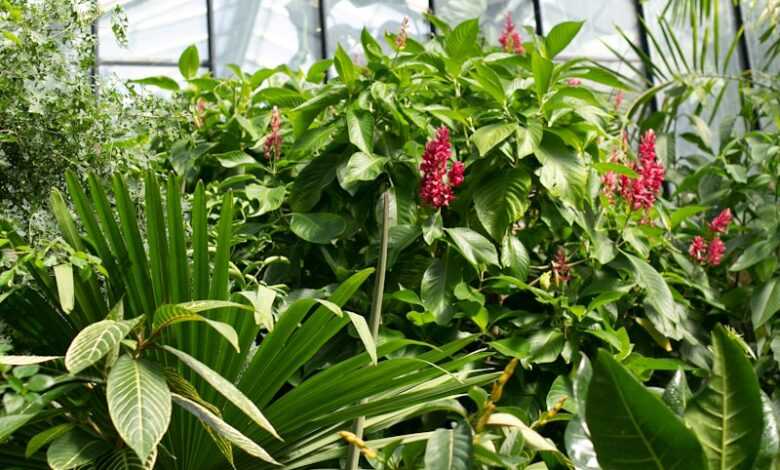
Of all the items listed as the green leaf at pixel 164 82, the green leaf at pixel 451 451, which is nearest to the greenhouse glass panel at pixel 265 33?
the green leaf at pixel 164 82

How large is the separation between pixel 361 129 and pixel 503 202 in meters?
0.44

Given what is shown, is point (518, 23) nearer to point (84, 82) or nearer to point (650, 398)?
point (84, 82)

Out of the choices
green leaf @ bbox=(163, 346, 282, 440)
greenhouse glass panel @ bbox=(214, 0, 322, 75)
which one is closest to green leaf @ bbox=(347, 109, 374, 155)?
green leaf @ bbox=(163, 346, 282, 440)

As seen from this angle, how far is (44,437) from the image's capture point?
1.52 m

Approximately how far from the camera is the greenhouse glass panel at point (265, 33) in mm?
5066

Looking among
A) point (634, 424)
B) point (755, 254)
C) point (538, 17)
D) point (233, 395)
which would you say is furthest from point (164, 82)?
point (538, 17)

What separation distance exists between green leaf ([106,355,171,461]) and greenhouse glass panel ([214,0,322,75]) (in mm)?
3705

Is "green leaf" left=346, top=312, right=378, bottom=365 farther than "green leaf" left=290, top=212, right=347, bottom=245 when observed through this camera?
No

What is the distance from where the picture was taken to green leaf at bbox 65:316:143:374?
137 centimetres

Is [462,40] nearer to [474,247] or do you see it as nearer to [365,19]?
[474,247]

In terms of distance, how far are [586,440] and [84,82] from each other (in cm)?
163

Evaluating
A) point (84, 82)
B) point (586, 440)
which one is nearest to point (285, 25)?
point (84, 82)

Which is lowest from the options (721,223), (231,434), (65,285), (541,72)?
(721,223)

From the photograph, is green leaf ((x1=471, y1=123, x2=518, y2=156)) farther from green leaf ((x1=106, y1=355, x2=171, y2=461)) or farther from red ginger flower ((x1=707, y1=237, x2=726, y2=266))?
green leaf ((x1=106, y1=355, x2=171, y2=461))
